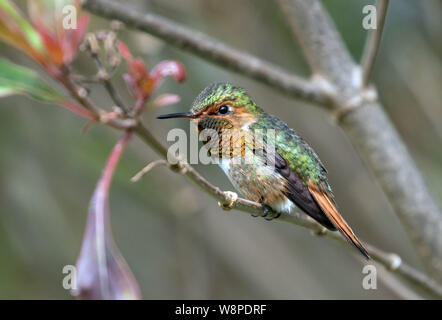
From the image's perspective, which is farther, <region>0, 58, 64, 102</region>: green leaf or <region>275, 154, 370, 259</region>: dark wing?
<region>275, 154, 370, 259</region>: dark wing

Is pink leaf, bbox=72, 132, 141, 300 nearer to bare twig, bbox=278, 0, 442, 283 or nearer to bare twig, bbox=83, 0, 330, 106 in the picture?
bare twig, bbox=83, 0, 330, 106

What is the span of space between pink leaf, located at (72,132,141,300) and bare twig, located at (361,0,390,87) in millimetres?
1061

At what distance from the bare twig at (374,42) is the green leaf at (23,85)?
1101 millimetres

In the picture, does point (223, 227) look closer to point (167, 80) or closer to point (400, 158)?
point (167, 80)

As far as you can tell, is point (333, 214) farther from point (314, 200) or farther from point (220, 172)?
point (220, 172)

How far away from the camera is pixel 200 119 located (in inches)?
52.9

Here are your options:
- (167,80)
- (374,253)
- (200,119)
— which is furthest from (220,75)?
(200,119)

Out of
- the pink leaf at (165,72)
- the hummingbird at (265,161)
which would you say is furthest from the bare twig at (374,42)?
the pink leaf at (165,72)

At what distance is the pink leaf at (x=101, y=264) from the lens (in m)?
1.04

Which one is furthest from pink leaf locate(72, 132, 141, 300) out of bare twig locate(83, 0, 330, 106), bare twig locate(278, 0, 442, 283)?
bare twig locate(278, 0, 442, 283)

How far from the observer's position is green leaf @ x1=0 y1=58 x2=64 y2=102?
3.53 ft

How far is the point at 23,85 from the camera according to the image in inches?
43.2

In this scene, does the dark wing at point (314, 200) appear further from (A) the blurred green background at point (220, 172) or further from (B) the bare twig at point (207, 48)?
(A) the blurred green background at point (220, 172)
